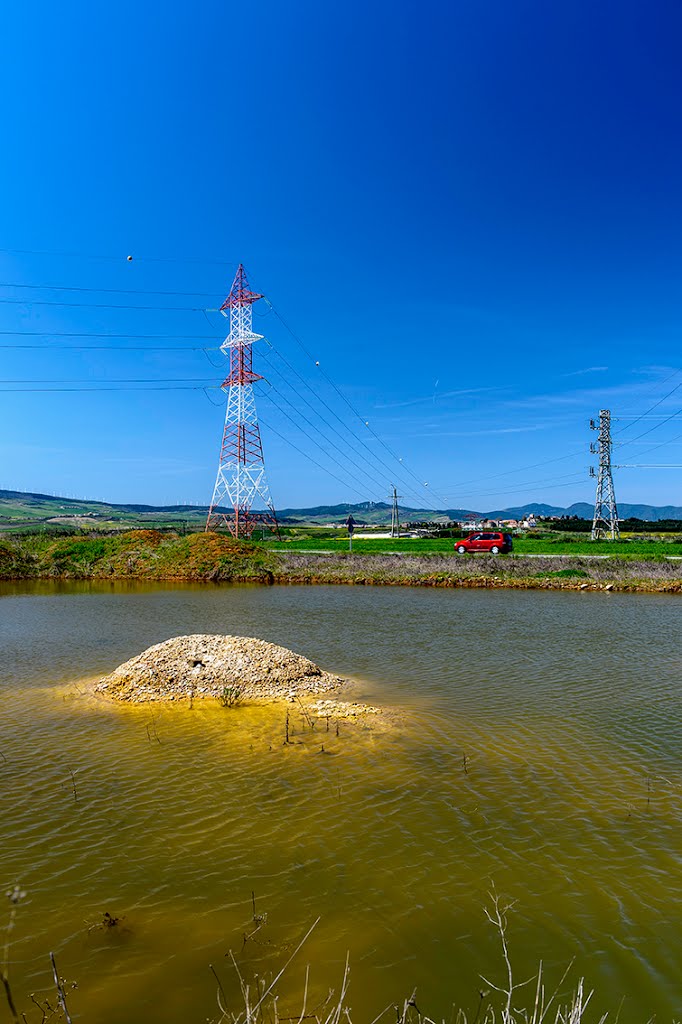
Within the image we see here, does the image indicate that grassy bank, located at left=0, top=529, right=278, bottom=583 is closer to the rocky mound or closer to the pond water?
the rocky mound

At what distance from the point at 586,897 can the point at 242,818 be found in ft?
14.7

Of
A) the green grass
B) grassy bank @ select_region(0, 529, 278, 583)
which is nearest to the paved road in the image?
the green grass

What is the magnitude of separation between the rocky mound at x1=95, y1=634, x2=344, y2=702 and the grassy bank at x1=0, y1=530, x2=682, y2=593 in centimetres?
2797

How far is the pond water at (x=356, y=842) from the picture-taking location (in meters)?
5.59

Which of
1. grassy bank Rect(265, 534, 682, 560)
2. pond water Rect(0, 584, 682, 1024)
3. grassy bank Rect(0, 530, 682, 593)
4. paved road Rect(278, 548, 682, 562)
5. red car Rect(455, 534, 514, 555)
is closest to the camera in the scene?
pond water Rect(0, 584, 682, 1024)

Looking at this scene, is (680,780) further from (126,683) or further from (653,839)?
(126,683)

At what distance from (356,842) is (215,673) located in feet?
27.4

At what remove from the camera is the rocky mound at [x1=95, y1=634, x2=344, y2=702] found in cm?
1498

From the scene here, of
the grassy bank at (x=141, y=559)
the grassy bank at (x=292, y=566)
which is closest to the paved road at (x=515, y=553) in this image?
the grassy bank at (x=292, y=566)

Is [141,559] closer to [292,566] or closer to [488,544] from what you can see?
[292,566]

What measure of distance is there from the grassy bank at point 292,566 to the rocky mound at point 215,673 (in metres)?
28.0

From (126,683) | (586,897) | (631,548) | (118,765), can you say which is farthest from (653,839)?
(631,548)

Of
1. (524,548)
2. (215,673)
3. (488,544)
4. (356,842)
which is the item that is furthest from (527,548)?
(356,842)

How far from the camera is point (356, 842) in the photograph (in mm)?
7875
